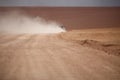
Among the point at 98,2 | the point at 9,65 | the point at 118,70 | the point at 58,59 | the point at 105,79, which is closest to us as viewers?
the point at 105,79

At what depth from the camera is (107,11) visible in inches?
521

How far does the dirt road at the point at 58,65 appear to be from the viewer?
3.00m

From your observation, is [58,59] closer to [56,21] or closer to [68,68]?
[68,68]

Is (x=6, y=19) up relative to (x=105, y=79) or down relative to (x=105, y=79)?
up

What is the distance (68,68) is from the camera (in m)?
3.34

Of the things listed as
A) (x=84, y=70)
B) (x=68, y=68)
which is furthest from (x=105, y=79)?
(x=68, y=68)

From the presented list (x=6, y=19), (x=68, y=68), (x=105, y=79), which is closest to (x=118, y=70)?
(x=105, y=79)

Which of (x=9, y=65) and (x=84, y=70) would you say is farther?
(x=9, y=65)

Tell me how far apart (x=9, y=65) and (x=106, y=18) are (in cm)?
1030

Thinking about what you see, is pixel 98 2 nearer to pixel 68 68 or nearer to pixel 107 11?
pixel 107 11

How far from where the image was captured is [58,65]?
3514mm

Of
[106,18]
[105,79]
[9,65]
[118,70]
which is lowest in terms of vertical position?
[105,79]

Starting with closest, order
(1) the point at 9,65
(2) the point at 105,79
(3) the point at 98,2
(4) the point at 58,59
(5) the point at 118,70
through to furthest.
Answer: (2) the point at 105,79
(5) the point at 118,70
(1) the point at 9,65
(4) the point at 58,59
(3) the point at 98,2

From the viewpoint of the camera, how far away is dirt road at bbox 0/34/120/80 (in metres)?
3.00
